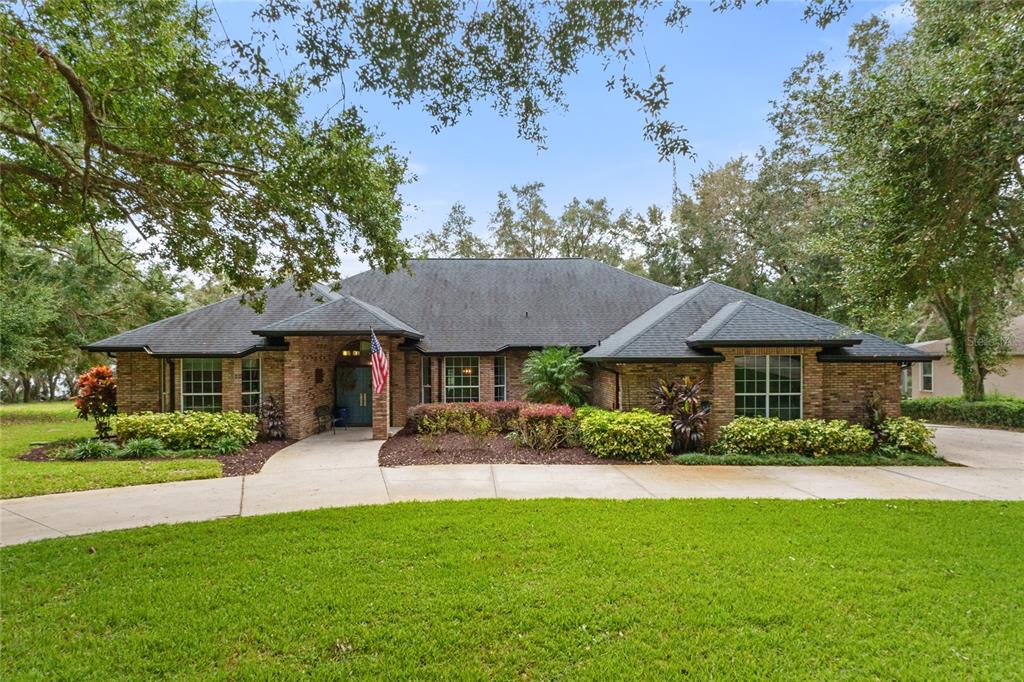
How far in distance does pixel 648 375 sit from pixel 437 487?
242 inches

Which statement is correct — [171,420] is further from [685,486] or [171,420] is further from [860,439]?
[860,439]

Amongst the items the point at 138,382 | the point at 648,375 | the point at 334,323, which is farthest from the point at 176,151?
the point at 648,375

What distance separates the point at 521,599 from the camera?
13.8 feet

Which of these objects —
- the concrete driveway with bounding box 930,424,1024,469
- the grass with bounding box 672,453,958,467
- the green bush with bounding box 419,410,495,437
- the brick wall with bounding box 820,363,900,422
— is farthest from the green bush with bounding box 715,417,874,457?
the green bush with bounding box 419,410,495,437

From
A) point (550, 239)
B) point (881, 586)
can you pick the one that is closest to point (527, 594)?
point (881, 586)

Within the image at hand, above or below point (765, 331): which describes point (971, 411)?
below

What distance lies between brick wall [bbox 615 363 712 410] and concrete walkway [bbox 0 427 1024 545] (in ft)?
6.98

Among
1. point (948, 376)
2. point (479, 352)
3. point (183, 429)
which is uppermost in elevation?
point (479, 352)

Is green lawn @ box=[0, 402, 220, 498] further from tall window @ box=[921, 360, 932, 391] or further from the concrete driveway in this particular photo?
tall window @ box=[921, 360, 932, 391]

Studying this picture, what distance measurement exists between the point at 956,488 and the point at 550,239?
2633cm

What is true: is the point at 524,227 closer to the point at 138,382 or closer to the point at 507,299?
the point at 507,299

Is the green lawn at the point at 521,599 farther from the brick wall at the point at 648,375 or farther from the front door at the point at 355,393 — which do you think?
the front door at the point at 355,393

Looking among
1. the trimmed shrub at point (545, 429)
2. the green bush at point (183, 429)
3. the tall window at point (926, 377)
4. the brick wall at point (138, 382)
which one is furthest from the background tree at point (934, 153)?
the tall window at point (926, 377)

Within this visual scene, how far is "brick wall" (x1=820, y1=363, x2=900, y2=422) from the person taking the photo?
11719 mm
